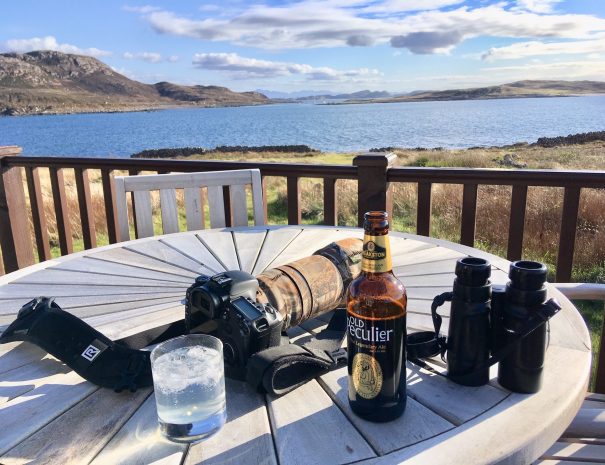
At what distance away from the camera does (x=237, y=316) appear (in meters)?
0.84

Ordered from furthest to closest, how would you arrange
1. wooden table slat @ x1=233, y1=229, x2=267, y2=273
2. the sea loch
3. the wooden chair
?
the sea loch → wooden table slat @ x1=233, y1=229, x2=267, y2=273 → the wooden chair

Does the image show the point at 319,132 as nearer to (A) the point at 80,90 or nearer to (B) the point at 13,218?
(B) the point at 13,218

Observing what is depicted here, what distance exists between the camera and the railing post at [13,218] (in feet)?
10.8

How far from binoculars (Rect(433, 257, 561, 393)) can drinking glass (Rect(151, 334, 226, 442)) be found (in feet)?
1.38

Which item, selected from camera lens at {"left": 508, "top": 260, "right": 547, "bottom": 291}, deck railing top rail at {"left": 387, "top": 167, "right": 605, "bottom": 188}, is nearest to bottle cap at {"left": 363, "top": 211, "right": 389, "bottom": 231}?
camera lens at {"left": 508, "top": 260, "right": 547, "bottom": 291}

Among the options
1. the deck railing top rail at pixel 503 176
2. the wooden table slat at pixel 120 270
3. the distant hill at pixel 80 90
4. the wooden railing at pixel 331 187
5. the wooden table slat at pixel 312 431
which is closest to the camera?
the wooden table slat at pixel 312 431

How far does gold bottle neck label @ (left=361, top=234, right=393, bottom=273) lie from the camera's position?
71cm

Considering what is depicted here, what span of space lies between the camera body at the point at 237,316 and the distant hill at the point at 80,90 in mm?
86061

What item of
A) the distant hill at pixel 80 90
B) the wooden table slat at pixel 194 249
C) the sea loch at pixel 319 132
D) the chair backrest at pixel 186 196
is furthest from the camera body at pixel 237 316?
the distant hill at pixel 80 90

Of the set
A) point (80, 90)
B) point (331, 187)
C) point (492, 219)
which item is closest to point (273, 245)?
point (331, 187)

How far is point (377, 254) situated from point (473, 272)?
20cm

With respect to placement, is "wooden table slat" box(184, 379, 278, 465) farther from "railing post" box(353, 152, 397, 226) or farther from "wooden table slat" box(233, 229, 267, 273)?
"railing post" box(353, 152, 397, 226)

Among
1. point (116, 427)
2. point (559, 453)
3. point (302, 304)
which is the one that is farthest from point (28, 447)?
point (559, 453)

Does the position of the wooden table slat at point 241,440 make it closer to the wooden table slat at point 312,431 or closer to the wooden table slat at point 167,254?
the wooden table slat at point 312,431
